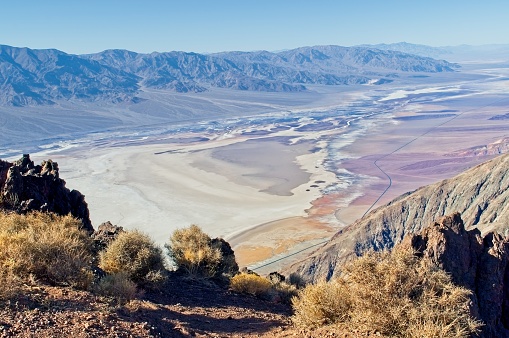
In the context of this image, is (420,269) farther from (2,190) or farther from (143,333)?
(2,190)

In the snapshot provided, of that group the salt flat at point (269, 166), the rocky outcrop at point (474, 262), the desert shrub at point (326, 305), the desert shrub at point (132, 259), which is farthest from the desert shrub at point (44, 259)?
the salt flat at point (269, 166)

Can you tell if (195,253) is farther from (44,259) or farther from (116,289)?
(44,259)

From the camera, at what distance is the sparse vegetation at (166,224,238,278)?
13742 millimetres

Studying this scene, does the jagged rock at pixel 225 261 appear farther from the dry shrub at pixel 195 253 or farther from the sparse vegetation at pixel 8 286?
the sparse vegetation at pixel 8 286

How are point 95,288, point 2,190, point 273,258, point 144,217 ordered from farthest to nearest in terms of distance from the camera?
point 144,217 < point 273,258 < point 2,190 < point 95,288

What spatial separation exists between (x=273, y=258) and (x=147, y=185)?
3072cm

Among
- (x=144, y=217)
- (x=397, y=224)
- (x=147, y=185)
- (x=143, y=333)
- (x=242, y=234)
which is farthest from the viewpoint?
(x=147, y=185)

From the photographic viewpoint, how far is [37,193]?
15.0 meters

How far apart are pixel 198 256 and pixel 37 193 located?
5614 mm

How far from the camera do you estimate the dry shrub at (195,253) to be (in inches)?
540

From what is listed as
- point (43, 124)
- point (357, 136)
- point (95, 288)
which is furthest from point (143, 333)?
point (43, 124)

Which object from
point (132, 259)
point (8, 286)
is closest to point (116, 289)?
point (8, 286)

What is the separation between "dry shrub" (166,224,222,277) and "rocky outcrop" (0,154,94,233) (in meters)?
3.01

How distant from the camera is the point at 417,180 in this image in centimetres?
6391
